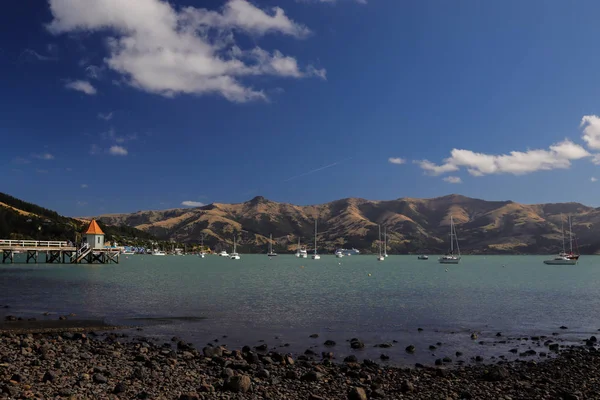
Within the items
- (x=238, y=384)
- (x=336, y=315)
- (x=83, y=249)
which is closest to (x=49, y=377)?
(x=238, y=384)

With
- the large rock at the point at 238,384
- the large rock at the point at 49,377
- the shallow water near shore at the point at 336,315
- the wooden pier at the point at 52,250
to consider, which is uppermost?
the wooden pier at the point at 52,250

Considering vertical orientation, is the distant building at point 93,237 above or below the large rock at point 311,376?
above

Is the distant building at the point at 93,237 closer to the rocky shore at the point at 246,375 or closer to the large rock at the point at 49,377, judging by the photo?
the rocky shore at the point at 246,375

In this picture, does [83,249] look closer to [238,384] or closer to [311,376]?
[311,376]

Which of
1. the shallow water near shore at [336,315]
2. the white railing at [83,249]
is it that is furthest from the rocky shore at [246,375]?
the white railing at [83,249]

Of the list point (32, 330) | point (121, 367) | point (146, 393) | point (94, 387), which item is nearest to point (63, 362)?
point (121, 367)

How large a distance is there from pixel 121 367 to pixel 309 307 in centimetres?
2806

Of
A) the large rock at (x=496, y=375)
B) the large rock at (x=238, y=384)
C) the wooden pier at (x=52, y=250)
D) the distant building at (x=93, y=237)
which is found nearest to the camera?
the large rock at (x=238, y=384)

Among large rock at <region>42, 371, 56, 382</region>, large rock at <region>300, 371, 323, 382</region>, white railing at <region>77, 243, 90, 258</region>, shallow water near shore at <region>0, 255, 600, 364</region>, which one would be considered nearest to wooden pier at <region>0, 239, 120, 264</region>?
white railing at <region>77, 243, 90, 258</region>

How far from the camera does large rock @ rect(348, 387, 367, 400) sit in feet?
52.8

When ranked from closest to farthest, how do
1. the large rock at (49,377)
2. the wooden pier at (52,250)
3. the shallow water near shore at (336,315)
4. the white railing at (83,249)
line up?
the large rock at (49,377) < the shallow water near shore at (336,315) < the wooden pier at (52,250) < the white railing at (83,249)

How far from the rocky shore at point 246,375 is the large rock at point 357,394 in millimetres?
46

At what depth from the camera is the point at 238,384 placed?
54.2 ft

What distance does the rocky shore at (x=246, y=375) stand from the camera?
1592 centimetres
